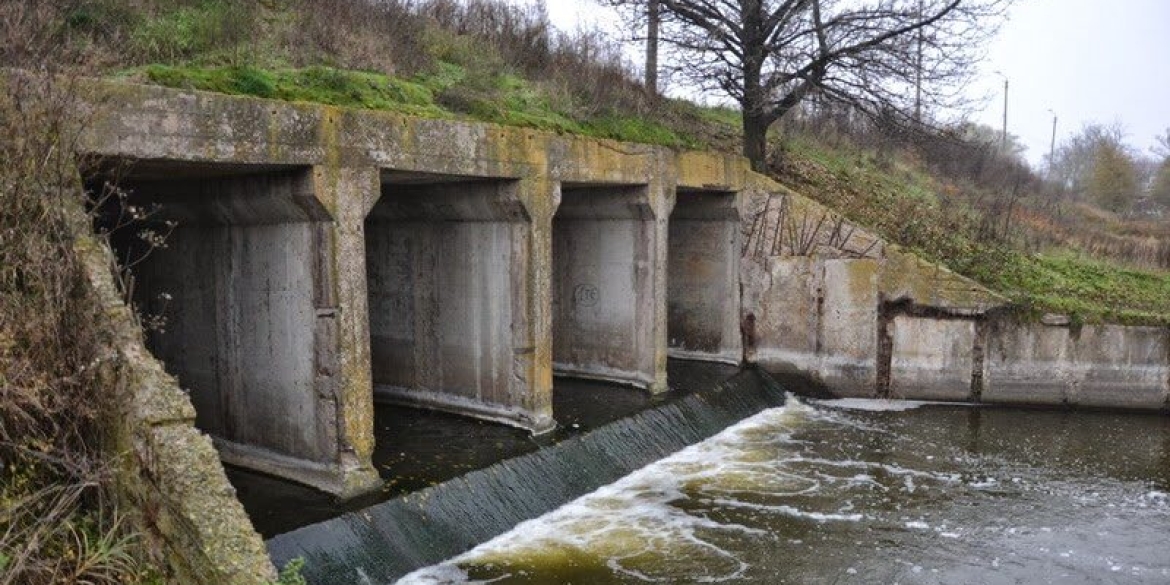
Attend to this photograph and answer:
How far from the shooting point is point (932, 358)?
14.2 meters

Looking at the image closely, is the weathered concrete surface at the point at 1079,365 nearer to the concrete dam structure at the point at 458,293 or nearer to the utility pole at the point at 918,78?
the concrete dam structure at the point at 458,293

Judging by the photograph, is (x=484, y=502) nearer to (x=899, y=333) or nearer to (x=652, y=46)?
(x=899, y=333)

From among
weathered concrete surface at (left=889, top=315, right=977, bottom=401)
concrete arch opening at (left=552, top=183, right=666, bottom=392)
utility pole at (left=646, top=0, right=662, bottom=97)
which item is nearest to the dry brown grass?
concrete arch opening at (left=552, top=183, right=666, bottom=392)

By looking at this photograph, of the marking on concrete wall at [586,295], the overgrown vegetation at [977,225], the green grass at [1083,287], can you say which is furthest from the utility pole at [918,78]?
the marking on concrete wall at [586,295]

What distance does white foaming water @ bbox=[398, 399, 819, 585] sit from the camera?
25.9ft

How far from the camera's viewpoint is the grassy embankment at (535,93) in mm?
8742

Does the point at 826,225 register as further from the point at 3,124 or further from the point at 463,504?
the point at 3,124

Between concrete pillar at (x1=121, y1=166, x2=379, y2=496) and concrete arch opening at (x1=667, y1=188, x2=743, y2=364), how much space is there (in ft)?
26.4

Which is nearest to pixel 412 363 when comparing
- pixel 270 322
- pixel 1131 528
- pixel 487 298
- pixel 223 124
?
pixel 487 298

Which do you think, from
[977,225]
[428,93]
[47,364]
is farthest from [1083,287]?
[47,364]

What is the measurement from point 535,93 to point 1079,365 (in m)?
9.28

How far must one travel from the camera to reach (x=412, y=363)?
37.3 feet

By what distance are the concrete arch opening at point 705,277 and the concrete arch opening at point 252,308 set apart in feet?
26.4

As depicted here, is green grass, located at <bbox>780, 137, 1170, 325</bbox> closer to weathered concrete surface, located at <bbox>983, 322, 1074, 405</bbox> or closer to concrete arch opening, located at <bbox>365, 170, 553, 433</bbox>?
weathered concrete surface, located at <bbox>983, 322, 1074, 405</bbox>
